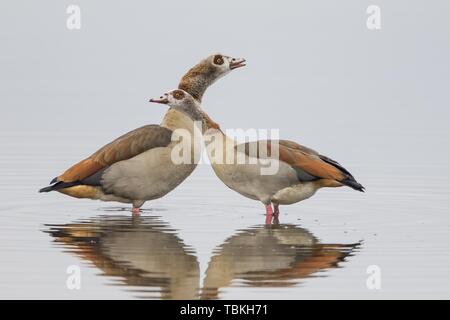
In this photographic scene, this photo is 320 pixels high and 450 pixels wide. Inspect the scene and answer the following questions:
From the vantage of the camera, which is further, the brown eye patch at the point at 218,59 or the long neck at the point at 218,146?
the brown eye patch at the point at 218,59

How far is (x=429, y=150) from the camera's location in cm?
2608

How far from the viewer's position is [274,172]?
16594mm

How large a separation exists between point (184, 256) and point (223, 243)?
38.9 inches

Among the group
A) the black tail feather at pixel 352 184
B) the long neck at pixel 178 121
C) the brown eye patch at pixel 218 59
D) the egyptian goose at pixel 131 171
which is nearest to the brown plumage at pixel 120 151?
the egyptian goose at pixel 131 171

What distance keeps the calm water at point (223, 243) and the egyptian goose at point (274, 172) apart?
40 centimetres

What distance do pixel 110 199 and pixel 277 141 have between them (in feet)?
8.22

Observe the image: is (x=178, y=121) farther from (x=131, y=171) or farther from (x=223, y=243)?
(x=223, y=243)

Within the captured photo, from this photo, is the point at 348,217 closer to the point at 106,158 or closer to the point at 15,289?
the point at 106,158

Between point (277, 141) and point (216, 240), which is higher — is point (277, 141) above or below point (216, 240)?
above

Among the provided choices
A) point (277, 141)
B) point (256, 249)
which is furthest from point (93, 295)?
point (277, 141)

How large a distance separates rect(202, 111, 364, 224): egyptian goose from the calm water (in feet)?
1.30

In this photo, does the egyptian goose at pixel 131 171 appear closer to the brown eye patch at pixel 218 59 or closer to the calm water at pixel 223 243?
the calm water at pixel 223 243

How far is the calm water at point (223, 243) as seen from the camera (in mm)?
12258

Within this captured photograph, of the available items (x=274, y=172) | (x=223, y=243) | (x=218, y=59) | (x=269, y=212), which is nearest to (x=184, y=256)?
(x=223, y=243)
